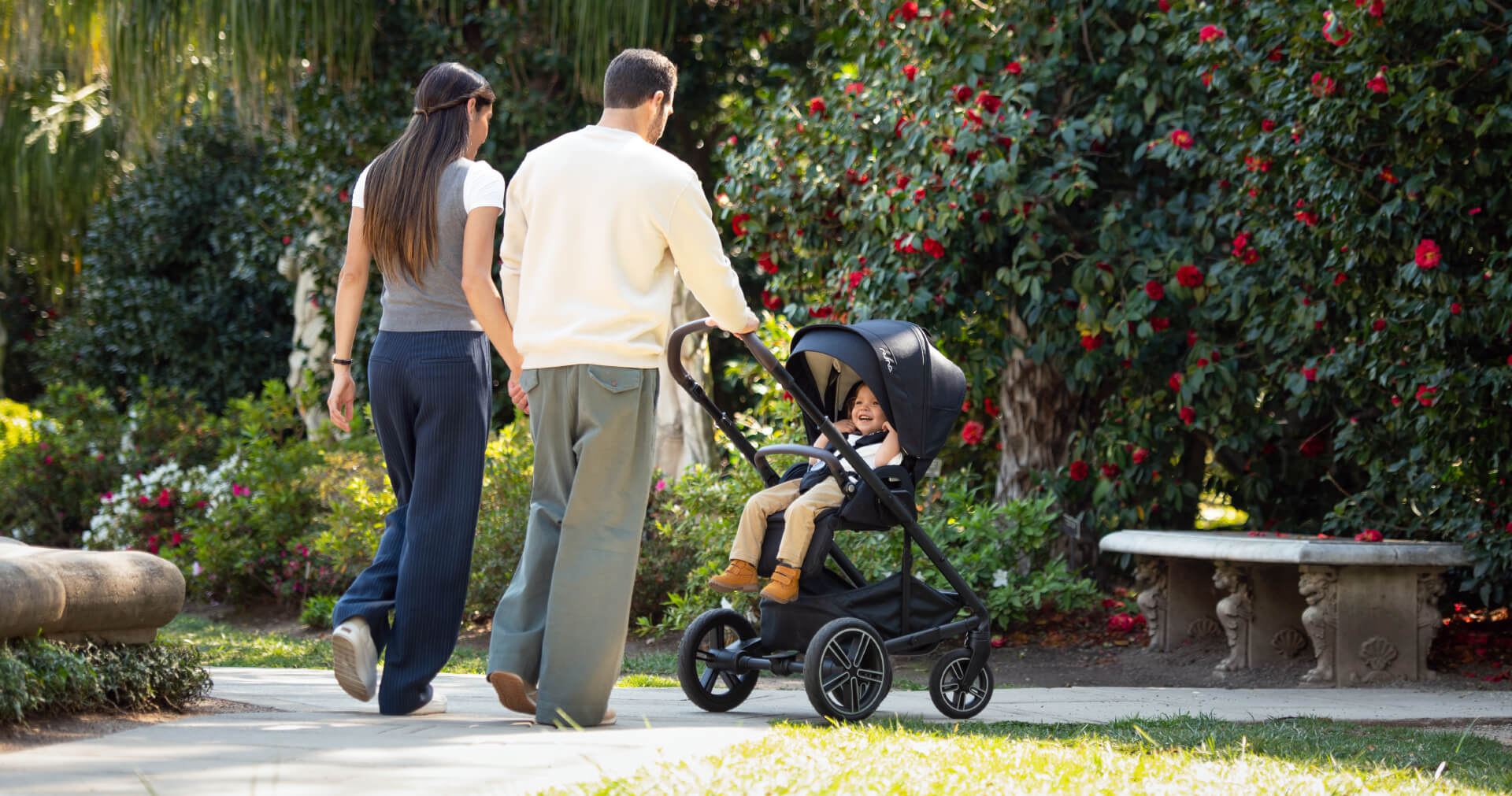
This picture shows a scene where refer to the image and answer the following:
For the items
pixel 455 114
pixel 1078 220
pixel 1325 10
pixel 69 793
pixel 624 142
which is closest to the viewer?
pixel 69 793

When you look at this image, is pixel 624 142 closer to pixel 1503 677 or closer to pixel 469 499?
pixel 469 499

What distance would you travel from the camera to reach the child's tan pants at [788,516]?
13.5 ft

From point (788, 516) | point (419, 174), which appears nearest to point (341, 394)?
point (419, 174)

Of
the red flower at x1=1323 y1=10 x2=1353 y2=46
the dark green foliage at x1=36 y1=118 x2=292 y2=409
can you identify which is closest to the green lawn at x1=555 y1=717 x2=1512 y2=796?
the red flower at x1=1323 y1=10 x2=1353 y2=46

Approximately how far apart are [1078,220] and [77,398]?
9494 millimetres

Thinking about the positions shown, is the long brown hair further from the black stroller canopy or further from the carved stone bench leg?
the carved stone bench leg

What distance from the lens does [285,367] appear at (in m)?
13.2

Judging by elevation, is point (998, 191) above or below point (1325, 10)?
below

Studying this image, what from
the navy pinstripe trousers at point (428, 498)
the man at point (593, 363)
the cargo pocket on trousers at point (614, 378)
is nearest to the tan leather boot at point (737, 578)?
the man at point (593, 363)

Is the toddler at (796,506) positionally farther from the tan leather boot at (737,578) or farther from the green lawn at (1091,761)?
the green lawn at (1091,761)

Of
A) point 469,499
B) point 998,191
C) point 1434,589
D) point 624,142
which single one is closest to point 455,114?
point 624,142

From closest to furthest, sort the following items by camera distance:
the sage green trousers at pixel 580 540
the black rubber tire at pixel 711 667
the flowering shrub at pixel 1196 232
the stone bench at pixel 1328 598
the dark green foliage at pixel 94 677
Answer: the dark green foliage at pixel 94 677, the sage green trousers at pixel 580 540, the black rubber tire at pixel 711 667, the flowering shrub at pixel 1196 232, the stone bench at pixel 1328 598

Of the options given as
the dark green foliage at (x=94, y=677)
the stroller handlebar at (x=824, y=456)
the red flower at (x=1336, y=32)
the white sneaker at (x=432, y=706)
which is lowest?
the white sneaker at (x=432, y=706)

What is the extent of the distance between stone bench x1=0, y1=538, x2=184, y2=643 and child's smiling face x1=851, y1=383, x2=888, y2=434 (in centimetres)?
218
